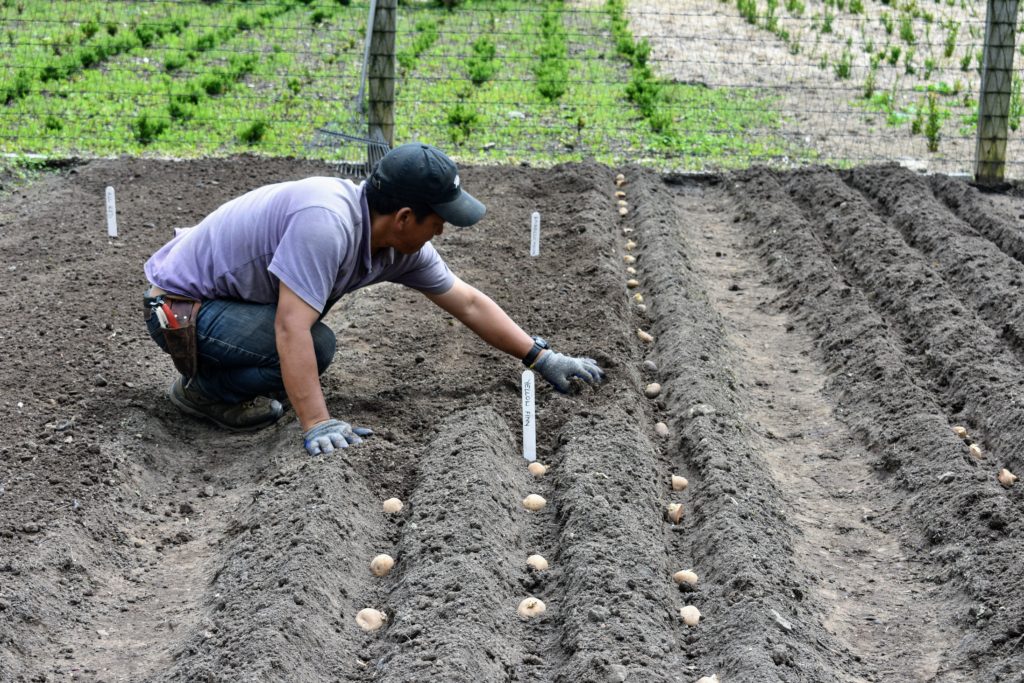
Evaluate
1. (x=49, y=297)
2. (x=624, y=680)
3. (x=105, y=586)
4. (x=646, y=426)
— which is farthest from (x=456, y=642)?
(x=49, y=297)

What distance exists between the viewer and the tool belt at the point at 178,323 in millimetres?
4496

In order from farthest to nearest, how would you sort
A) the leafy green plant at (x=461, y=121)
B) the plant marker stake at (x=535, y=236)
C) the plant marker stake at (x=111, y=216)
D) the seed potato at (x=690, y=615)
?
the leafy green plant at (x=461, y=121) → the plant marker stake at (x=111, y=216) → the plant marker stake at (x=535, y=236) → the seed potato at (x=690, y=615)

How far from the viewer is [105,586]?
372 cm

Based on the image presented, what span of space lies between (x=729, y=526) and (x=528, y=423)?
2.86 ft

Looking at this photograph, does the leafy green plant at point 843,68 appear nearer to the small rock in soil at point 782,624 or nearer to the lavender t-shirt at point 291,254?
the lavender t-shirt at point 291,254

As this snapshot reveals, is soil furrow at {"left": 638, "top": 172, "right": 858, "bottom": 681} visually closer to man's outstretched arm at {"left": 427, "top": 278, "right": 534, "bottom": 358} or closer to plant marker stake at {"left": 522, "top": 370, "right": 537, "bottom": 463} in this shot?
plant marker stake at {"left": 522, "top": 370, "right": 537, "bottom": 463}

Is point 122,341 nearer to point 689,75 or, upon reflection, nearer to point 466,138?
point 466,138

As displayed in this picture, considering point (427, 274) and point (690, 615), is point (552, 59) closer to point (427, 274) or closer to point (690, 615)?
point (427, 274)

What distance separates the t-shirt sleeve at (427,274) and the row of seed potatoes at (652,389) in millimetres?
1063

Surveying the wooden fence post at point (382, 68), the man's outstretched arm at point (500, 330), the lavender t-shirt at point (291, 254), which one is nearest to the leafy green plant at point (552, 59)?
the wooden fence post at point (382, 68)

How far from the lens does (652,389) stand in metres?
5.18

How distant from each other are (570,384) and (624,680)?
6.63 ft

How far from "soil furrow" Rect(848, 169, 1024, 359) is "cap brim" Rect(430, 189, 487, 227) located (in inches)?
113

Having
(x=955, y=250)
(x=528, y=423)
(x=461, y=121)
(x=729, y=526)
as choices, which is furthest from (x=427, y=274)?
(x=461, y=121)
